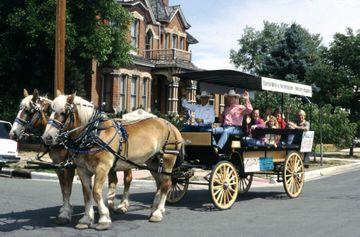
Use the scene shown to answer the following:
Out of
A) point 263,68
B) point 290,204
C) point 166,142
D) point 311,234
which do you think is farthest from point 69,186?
point 263,68

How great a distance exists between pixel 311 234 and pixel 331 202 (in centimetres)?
→ 395

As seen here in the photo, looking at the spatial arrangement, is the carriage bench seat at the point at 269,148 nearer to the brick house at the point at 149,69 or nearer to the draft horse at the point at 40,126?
the draft horse at the point at 40,126

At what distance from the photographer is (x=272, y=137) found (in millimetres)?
12227

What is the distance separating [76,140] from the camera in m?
7.91

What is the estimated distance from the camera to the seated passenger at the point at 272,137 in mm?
12032

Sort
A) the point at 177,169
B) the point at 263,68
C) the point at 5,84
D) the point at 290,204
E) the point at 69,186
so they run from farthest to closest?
1. the point at 263,68
2. the point at 5,84
3. the point at 290,204
4. the point at 177,169
5. the point at 69,186

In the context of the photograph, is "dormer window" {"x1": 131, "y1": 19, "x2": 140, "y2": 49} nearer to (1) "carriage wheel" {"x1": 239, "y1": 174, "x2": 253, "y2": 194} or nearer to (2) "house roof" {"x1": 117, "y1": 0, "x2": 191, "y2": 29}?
(2) "house roof" {"x1": 117, "y1": 0, "x2": 191, "y2": 29}

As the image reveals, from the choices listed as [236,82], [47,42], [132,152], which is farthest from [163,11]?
[132,152]

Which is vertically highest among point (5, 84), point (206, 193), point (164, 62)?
point (164, 62)

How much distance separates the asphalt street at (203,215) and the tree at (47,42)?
39.6ft

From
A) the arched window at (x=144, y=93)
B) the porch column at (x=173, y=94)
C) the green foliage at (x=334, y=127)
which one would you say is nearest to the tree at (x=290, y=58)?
the porch column at (x=173, y=94)

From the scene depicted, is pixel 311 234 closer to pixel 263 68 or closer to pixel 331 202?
pixel 331 202

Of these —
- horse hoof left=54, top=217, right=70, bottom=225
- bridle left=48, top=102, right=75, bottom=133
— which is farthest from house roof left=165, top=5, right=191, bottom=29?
horse hoof left=54, top=217, right=70, bottom=225

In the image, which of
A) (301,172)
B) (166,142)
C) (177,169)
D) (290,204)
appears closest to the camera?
(166,142)
